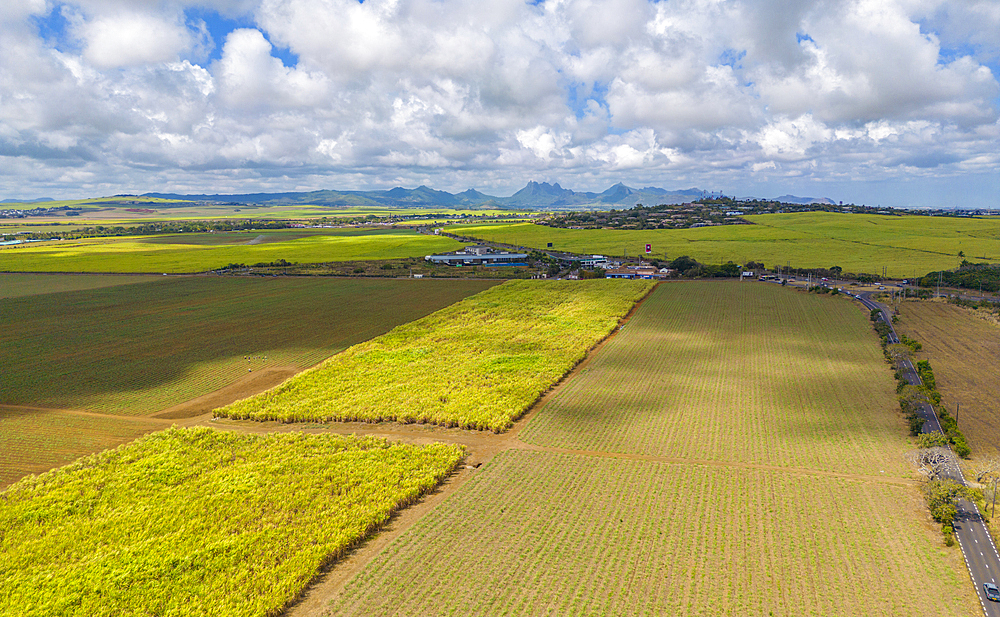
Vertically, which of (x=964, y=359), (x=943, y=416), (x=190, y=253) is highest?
(x=190, y=253)

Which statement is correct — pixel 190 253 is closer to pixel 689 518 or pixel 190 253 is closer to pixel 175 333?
pixel 175 333

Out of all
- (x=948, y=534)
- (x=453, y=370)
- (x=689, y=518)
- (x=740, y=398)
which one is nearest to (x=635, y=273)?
(x=740, y=398)

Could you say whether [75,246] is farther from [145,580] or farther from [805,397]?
[805,397]

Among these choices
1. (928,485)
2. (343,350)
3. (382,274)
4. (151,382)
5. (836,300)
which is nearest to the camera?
(928,485)

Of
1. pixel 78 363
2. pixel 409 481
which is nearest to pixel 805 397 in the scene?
pixel 409 481

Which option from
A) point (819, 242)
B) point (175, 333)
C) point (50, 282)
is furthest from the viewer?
point (819, 242)

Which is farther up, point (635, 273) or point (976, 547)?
point (635, 273)
